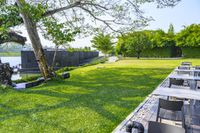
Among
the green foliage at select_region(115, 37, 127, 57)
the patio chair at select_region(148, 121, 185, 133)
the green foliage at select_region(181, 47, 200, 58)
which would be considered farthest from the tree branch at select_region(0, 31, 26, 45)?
the green foliage at select_region(181, 47, 200, 58)

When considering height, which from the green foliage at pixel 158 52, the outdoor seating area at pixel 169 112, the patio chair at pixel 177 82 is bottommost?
the outdoor seating area at pixel 169 112

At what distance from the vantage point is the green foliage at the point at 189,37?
2850 centimetres

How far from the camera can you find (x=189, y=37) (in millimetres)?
29266

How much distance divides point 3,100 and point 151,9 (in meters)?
9.63

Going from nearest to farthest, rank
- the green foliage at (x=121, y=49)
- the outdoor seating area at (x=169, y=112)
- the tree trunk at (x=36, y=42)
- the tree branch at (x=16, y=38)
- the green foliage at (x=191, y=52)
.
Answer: the outdoor seating area at (x=169, y=112)
the tree trunk at (x=36, y=42)
the tree branch at (x=16, y=38)
the green foliage at (x=191, y=52)
the green foliage at (x=121, y=49)

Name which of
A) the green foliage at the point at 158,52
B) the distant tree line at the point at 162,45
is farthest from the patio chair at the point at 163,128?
the green foliage at the point at 158,52

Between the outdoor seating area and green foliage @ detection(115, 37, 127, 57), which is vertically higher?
green foliage @ detection(115, 37, 127, 57)

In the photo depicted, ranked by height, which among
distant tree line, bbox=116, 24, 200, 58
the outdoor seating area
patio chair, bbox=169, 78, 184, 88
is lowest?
the outdoor seating area

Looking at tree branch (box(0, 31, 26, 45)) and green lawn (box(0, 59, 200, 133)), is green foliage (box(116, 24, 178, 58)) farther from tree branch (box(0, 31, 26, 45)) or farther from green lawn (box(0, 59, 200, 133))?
green lawn (box(0, 59, 200, 133))

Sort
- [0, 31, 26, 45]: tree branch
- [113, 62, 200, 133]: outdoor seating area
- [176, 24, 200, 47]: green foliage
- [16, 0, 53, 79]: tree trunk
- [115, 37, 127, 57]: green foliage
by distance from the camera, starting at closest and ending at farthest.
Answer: [113, 62, 200, 133]: outdoor seating area → [16, 0, 53, 79]: tree trunk → [0, 31, 26, 45]: tree branch → [176, 24, 200, 47]: green foliage → [115, 37, 127, 57]: green foliage

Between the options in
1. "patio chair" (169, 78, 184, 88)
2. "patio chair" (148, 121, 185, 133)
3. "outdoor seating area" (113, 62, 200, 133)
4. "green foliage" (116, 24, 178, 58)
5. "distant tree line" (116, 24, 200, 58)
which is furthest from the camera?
"green foliage" (116, 24, 178, 58)

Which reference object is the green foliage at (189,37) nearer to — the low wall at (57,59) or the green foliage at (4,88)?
the low wall at (57,59)

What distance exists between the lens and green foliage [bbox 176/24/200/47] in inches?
1122

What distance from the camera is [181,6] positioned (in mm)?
13461
